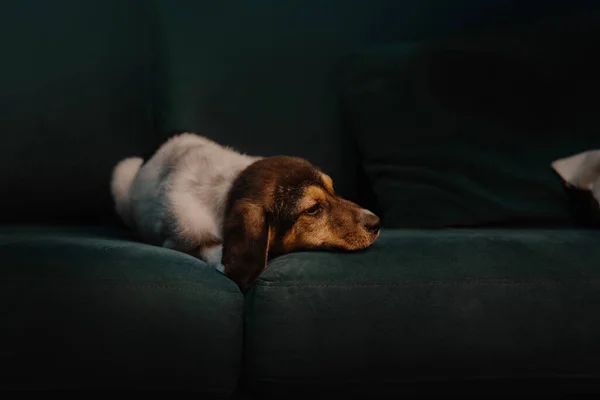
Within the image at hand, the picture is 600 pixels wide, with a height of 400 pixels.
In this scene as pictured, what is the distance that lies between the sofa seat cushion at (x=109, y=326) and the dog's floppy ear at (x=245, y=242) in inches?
6.5

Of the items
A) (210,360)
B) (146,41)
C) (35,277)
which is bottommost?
(210,360)

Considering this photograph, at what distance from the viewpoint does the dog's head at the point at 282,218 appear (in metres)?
1.74

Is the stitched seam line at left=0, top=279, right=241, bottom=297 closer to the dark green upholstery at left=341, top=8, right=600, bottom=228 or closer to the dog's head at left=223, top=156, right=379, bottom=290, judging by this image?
the dog's head at left=223, top=156, right=379, bottom=290

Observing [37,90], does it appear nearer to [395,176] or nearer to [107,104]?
[107,104]

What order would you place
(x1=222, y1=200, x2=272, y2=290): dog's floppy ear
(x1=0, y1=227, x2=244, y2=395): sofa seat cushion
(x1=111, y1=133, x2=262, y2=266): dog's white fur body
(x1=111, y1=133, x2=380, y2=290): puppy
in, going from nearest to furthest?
(x1=0, y1=227, x2=244, y2=395): sofa seat cushion < (x1=222, y1=200, x2=272, y2=290): dog's floppy ear < (x1=111, y1=133, x2=380, y2=290): puppy < (x1=111, y1=133, x2=262, y2=266): dog's white fur body

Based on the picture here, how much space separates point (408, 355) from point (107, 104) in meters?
1.56

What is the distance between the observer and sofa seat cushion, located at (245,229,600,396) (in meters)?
1.46

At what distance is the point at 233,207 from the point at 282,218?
0.13 metres

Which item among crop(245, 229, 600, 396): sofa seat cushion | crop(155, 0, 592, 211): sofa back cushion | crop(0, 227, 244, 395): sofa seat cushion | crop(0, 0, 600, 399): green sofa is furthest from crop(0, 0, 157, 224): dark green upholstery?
crop(245, 229, 600, 396): sofa seat cushion

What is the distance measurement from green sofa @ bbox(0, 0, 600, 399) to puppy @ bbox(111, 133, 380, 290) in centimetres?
10

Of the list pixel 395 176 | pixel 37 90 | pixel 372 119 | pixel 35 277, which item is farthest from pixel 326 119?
pixel 35 277

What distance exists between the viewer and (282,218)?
6.32 ft

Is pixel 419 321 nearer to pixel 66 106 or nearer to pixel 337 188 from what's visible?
pixel 337 188

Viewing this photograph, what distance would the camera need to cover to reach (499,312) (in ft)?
4.98
